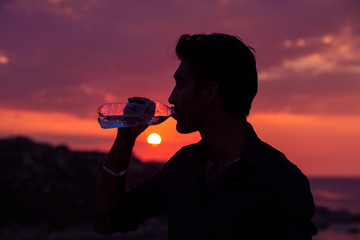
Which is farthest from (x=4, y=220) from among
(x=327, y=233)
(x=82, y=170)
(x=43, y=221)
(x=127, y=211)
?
(x=127, y=211)

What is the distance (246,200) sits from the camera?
108 inches

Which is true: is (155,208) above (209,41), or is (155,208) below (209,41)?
below

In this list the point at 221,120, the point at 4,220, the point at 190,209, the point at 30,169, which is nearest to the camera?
the point at 190,209

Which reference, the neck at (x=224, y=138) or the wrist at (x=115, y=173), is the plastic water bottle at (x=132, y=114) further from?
the neck at (x=224, y=138)

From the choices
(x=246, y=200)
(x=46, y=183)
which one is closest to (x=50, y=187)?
(x=46, y=183)

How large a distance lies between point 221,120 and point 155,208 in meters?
0.89

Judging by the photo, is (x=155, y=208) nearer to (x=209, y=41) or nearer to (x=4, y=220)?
(x=209, y=41)

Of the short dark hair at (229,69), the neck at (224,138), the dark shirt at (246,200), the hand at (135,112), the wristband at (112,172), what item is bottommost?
the dark shirt at (246,200)

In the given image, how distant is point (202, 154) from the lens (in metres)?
3.34

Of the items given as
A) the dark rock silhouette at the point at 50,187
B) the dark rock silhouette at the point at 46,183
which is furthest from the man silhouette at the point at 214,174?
the dark rock silhouette at the point at 46,183

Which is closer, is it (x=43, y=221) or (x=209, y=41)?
(x=209, y=41)

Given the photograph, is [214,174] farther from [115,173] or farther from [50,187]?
[50,187]

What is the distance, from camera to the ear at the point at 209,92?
3191 mm

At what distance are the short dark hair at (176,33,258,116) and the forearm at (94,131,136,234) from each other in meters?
0.79
